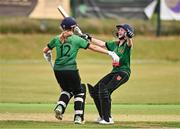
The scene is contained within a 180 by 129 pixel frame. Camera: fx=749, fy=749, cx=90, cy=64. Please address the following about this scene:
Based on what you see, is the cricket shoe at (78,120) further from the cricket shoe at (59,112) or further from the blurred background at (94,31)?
the blurred background at (94,31)

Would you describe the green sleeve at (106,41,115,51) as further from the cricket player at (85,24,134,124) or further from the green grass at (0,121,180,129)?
the green grass at (0,121,180,129)

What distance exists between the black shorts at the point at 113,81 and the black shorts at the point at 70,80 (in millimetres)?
397

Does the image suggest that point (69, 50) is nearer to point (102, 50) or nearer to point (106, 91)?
point (102, 50)

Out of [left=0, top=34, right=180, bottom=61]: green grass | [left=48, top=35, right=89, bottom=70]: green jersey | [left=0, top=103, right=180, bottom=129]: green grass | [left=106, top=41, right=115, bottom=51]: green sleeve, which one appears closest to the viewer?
[left=0, top=103, right=180, bottom=129]: green grass

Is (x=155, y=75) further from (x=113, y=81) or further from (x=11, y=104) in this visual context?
(x=113, y=81)

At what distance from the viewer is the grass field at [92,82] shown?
42.0 feet

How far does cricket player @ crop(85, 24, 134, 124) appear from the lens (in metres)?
12.3

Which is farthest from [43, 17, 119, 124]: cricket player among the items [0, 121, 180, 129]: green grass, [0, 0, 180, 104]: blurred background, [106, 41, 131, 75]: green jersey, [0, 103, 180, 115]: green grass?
[0, 0, 180, 104]: blurred background

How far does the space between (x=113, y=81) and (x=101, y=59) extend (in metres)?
18.3

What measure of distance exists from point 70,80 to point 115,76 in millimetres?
870

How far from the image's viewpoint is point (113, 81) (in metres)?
12.5

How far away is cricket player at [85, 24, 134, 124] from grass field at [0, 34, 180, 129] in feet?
1.36

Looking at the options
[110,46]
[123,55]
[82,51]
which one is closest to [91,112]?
[110,46]

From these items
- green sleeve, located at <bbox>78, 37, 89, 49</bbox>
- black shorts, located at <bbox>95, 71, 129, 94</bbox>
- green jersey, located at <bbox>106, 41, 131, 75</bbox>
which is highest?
green sleeve, located at <bbox>78, 37, 89, 49</bbox>
